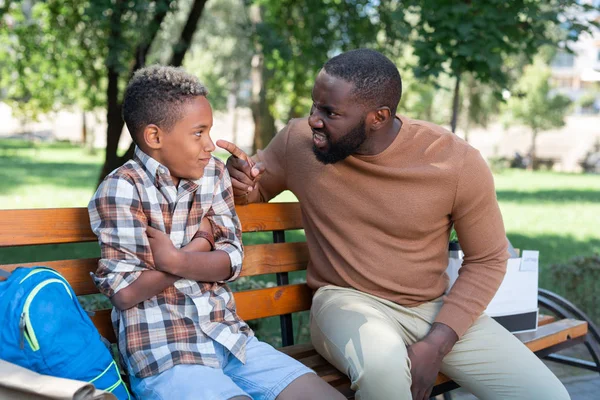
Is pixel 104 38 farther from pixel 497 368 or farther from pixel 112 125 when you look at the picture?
pixel 497 368

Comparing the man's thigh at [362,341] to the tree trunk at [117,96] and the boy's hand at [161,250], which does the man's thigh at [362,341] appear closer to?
the boy's hand at [161,250]

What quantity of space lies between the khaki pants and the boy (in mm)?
235

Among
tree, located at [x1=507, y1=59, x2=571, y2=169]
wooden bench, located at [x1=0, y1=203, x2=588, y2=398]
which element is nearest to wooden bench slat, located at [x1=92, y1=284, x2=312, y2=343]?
wooden bench, located at [x1=0, y1=203, x2=588, y2=398]

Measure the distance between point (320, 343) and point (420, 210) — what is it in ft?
2.37

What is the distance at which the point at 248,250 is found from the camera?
3.39 m

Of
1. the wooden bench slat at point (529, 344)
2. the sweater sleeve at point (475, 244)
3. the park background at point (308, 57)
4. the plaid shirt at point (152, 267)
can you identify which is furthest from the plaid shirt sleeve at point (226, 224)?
the park background at point (308, 57)

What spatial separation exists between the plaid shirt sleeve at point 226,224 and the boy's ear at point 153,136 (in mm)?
313

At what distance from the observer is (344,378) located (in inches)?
117

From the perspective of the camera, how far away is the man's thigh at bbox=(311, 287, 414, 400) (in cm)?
268

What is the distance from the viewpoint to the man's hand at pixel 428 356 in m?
2.86

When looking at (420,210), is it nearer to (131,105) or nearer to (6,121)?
(131,105)

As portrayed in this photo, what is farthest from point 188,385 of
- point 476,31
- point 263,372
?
point 476,31

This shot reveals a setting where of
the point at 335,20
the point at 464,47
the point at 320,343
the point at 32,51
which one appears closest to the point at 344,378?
the point at 320,343

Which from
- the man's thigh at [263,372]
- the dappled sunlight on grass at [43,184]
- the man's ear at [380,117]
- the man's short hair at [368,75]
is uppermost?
the man's short hair at [368,75]
